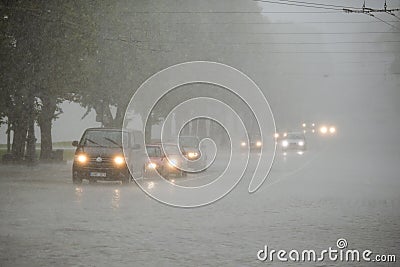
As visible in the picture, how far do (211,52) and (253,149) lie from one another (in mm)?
20951

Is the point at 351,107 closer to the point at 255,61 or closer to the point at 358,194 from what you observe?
the point at 255,61

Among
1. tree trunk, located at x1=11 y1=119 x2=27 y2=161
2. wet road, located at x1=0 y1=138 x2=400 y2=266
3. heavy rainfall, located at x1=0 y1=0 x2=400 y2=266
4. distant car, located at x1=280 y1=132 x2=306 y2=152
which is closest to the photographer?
wet road, located at x1=0 y1=138 x2=400 y2=266

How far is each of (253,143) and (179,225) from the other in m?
63.2

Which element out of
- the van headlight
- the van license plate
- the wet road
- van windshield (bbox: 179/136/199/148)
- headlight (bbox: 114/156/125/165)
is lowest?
the wet road

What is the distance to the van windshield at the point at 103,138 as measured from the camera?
2575 centimetres

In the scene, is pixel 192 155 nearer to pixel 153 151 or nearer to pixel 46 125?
pixel 153 151

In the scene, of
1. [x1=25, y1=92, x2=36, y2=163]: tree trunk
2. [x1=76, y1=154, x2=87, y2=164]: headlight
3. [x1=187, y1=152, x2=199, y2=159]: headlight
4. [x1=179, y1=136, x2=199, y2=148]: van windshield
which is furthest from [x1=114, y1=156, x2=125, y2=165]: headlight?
[x1=25, y1=92, x2=36, y2=163]: tree trunk

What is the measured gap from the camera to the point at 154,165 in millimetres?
29766

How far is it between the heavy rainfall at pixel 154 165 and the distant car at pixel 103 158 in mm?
52

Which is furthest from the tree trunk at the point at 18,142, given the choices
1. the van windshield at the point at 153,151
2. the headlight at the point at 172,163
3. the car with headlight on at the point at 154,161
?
the headlight at the point at 172,163

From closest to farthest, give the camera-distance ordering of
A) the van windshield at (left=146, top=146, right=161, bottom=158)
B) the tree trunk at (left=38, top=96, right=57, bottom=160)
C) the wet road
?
1. the wet road
2. the van windshield at (left=146, top=146, right=161, bottom=158)
3. the tree trunk at (left=38, top=96, right=57, bottom=160)

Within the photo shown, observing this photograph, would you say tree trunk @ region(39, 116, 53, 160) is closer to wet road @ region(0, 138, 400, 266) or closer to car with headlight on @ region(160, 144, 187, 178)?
car with headlight on @ region(160, 144, 187, 178)

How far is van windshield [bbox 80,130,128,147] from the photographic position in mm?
25750

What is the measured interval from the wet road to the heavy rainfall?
4cm
